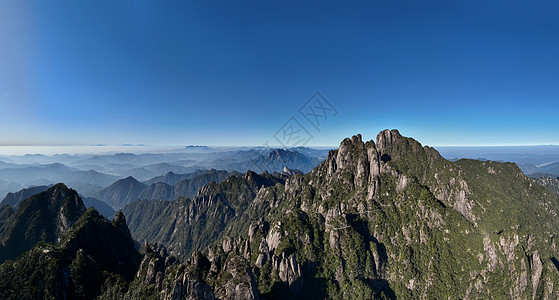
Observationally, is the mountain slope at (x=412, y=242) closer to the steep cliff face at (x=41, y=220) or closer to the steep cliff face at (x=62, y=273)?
the steep cliff face at (x=62, y=273)

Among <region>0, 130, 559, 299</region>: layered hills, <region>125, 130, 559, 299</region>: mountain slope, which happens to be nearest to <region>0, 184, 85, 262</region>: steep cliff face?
<region>0, 130, 559, 299</region>: layered hills

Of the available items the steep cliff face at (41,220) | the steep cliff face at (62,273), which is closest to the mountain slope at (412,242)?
the steep cliff face at (62,273)

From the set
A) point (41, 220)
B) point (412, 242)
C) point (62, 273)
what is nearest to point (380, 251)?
→ point (412, 242)

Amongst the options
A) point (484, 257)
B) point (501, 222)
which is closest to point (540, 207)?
point (501, 222)

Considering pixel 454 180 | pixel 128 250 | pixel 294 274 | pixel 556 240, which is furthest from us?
pixel 454 180

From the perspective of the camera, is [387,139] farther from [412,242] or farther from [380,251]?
[380,251]

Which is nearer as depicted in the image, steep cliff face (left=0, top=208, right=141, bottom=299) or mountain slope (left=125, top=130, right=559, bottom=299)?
steep cliff face (left=0, top=208, right=141, bottom=299)

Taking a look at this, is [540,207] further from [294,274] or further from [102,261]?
[102,261]

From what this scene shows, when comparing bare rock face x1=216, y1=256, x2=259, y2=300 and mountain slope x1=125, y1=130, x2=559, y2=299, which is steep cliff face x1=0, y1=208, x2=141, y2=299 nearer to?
mountain slope x1=125, y1=130, x2=559, y2=299
